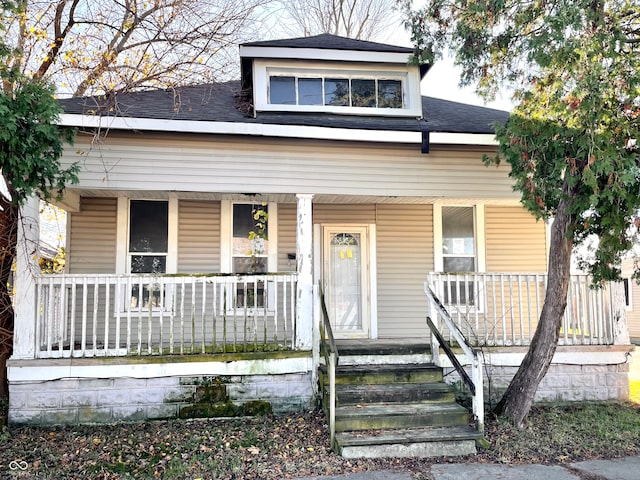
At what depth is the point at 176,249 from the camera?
27.4ft

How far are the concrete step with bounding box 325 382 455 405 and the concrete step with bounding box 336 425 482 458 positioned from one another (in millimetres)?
520

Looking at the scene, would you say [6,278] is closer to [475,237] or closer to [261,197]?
[261,197]

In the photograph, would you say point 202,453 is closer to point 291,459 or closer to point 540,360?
point 291,459

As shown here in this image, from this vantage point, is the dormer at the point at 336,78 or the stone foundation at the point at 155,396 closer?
the stone foundation at the point at 155,396

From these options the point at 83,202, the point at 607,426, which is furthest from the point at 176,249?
the point at 607,426

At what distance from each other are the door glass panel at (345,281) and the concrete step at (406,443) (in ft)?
11.0

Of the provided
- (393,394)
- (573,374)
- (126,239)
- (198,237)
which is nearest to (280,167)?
(198,237)

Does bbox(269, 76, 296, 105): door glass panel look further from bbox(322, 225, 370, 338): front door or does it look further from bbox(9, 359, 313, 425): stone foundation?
bbox(9, 359, 313, 425): stone foundation

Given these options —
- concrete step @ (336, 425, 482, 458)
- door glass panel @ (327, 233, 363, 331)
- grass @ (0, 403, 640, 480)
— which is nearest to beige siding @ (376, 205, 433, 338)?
door glass panel @ (327, 233, 363, 331)

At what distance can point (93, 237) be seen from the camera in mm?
8180

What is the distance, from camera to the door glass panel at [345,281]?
875cm

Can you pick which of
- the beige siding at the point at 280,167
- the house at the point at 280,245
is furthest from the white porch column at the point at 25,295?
the beige siding at the point at 280,167

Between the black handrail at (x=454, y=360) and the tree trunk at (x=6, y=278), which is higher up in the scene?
the tree trunk at (x=6, y=278)

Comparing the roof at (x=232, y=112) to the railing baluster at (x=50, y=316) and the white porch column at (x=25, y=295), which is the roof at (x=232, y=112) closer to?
the white porch column at (x=25, y=295)
